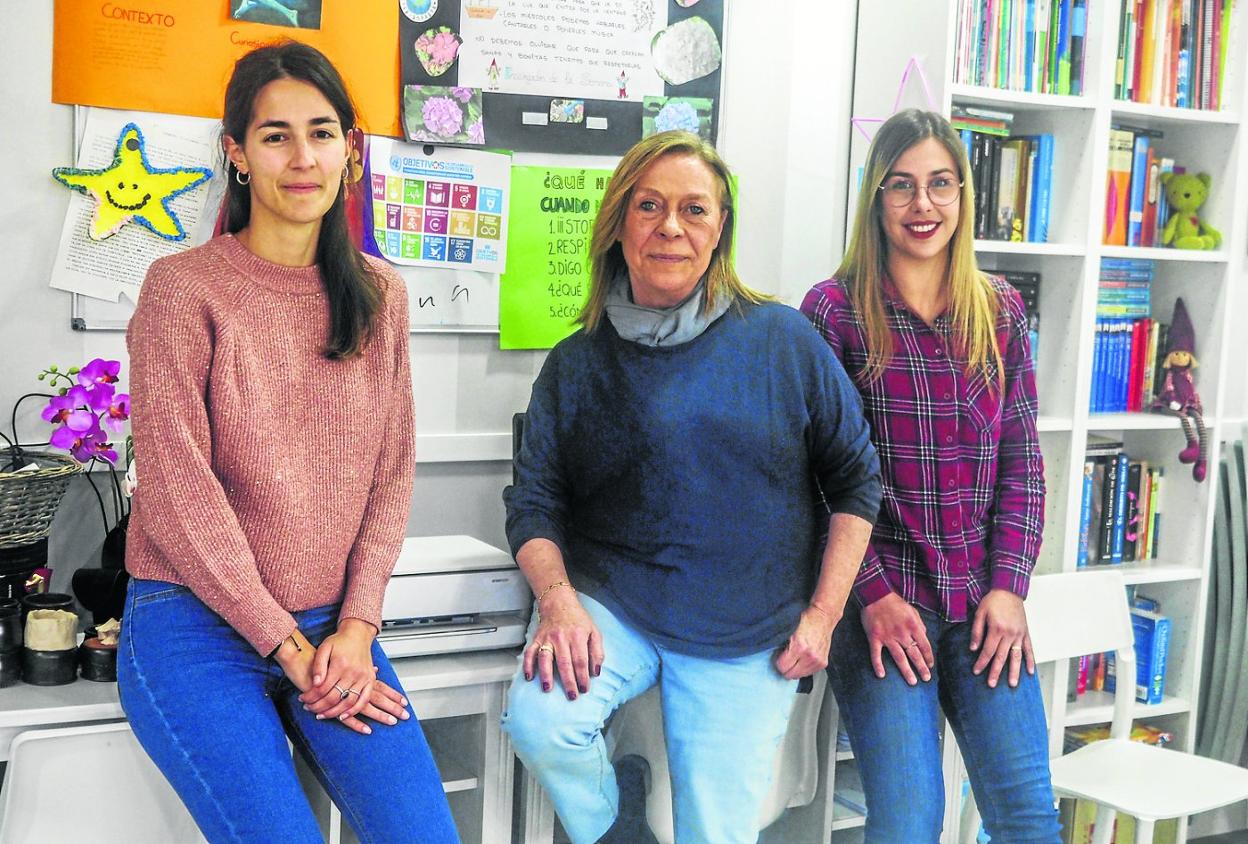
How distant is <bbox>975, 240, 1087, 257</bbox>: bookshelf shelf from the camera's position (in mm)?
2443

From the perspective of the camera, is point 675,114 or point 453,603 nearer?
point 453,603

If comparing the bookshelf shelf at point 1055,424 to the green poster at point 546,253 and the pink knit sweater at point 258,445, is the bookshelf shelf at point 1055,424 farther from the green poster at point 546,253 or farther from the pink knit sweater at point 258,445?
the pink knit sweater at point 258,445

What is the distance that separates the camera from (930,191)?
2.11 metres

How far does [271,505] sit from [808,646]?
82 cm

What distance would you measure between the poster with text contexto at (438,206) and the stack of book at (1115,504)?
140 centimetres

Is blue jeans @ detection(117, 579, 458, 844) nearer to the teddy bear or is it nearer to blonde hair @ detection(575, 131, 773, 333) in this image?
blonde hair @ detection(575, 131, 773, 333)

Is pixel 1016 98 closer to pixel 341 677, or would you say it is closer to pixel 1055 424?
pixel 1055 424

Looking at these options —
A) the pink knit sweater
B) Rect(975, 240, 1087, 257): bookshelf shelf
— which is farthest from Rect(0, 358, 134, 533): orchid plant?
Rect(975, 240, 1087, 257): bookshelf shelf

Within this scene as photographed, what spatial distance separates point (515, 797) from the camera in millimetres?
2143

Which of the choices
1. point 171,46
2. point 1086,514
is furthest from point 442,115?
point 1086,514

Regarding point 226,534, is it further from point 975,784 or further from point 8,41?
point 975,784

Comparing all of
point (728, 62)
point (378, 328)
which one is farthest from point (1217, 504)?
point (378, 328)

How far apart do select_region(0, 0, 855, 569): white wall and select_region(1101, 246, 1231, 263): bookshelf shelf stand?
57 centimetres

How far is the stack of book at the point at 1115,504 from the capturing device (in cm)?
277
